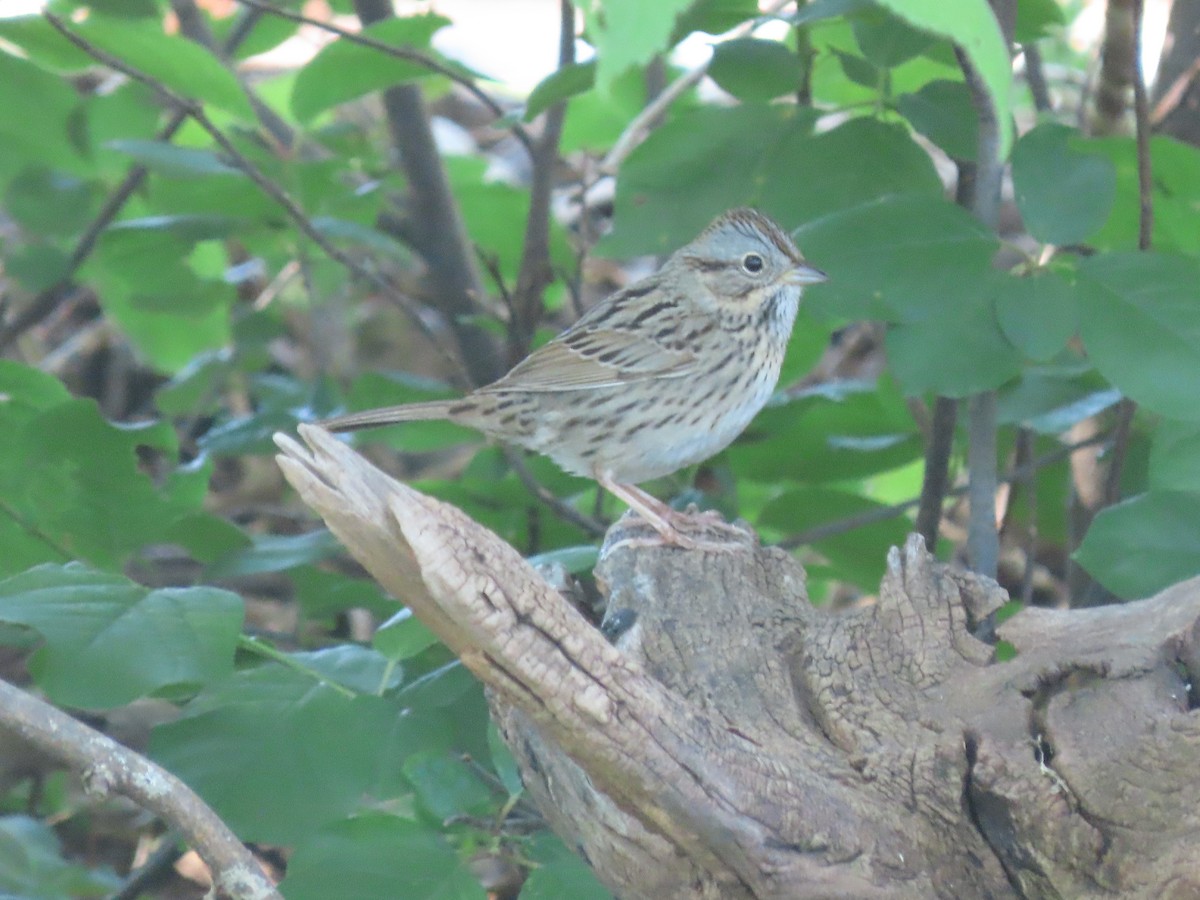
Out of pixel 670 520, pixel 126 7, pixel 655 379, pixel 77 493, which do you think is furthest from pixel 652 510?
pixel 126 7

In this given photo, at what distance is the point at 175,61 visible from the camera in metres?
3.27

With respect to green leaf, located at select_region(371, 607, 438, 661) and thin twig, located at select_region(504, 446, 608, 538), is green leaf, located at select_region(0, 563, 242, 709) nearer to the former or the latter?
green leaf, located at select_region(371, 607, 438, 661)

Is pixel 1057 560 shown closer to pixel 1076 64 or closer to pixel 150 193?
pixel 1076 64

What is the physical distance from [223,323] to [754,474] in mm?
2404

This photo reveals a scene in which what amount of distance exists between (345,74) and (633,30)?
2.55 m

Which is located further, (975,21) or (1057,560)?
(1057,560)

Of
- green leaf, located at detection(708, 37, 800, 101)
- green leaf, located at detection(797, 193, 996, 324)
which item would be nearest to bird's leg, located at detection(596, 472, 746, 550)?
green leaf, located at detection(797, 193, 996, 324)

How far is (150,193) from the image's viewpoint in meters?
4.24

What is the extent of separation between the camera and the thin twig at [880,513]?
3467 millimetres

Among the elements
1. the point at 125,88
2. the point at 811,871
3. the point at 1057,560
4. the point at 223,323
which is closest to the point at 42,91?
the point at 125,88

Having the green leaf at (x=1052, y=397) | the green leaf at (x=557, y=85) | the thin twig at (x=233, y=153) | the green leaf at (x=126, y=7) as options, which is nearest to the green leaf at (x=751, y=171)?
the green leaf at (x=557, y=85)

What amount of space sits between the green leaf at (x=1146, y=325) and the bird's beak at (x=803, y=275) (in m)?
0.94

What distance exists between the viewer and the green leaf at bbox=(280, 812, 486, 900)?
7.12 feet

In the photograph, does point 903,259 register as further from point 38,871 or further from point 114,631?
point 38,871
